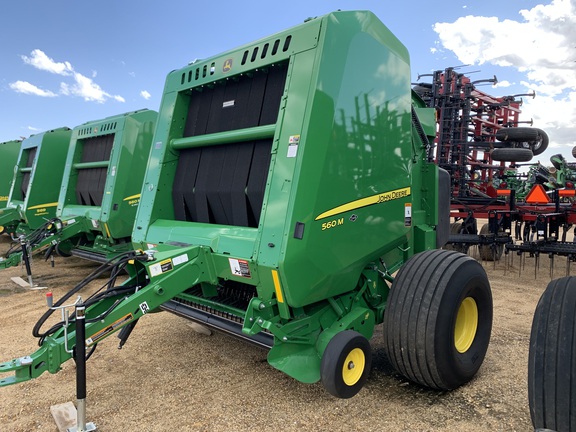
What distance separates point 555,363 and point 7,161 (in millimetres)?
13762

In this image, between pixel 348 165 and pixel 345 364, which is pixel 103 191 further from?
pixel 345 364

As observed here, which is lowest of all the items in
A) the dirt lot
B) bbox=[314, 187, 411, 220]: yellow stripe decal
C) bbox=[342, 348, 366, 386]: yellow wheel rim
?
the dirt lot

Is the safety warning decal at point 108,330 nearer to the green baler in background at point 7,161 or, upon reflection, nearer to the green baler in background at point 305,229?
the green baler in background at point 305,229

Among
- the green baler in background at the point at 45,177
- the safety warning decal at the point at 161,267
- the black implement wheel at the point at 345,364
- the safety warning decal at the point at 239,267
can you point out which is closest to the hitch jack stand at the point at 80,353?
the safety warning decal at the point at 161,267

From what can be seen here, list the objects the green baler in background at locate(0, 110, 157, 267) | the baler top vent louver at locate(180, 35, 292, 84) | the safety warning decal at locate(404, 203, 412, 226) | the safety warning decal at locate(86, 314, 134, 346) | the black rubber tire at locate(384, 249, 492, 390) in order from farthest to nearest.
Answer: the green baler in background at locate(0, 110, 157, 267)
the safety warning decal at locate(404, 203, 412, 226)
the baler top vent louver at locate(180, 35, 292, 84)
the black rubber tire at locate(384, 249, 492, 390)
the safety warning decal at locate(86, 314, 134, 346)

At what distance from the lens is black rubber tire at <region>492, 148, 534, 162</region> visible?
912cm

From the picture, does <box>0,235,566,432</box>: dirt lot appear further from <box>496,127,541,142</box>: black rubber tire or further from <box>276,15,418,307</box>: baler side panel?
<box>496,127,541,142</box>: black rubber tire

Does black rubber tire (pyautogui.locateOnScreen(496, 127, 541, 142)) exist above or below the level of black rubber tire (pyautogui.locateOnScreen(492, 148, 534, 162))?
above

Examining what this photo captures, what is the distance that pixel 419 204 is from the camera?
3.97m

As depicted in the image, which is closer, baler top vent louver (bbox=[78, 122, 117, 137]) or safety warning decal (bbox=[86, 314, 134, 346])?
safety warning decal (bbox=[86, 314, 134, 346])

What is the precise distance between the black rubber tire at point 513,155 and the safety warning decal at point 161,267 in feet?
27.4

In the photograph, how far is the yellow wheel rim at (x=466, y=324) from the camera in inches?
128

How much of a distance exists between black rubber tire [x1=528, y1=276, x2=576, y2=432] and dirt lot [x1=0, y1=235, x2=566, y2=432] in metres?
0.74

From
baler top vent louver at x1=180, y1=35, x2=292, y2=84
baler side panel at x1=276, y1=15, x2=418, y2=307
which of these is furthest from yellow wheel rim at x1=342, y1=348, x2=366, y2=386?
baler top vent louver at x1=180, y1=35, x2=292, y2=84
